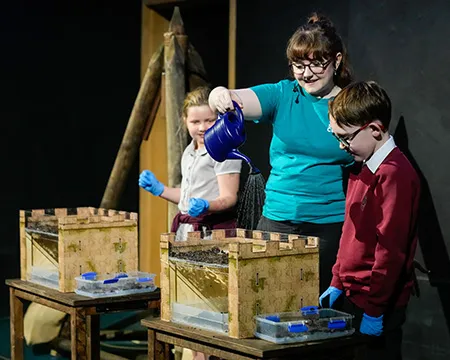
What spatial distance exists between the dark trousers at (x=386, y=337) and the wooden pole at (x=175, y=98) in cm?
229

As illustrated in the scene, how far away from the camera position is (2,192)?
19.5 ft

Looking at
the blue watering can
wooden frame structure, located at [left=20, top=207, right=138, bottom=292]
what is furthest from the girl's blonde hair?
the blue watering can

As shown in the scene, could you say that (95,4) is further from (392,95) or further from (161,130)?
(392,95)

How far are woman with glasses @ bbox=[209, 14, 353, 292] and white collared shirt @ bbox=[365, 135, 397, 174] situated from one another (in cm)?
35

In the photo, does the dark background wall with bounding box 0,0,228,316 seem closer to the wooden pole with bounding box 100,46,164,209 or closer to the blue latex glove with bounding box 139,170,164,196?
the wooden pole with bounding box 100,46,164,209

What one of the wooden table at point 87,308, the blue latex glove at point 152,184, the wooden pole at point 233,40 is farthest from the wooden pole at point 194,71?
the wooden table at point 87,308

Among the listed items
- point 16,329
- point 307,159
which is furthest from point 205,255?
point 16,329

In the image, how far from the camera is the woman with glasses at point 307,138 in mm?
3105

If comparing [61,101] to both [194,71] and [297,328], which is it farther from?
[297,328]

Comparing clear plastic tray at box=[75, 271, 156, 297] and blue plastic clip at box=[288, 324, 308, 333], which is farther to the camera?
clear plastic tray at box=[75, 271, 156, 297]

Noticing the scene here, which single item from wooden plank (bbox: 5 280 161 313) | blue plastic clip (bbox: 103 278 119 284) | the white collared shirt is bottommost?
wooden plank (bbox: 5 280 161 313)

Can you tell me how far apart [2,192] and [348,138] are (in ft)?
12.0

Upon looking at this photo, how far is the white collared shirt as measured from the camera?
278cm

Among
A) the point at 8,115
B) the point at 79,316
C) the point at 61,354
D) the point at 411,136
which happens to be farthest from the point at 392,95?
the point at 8,115
